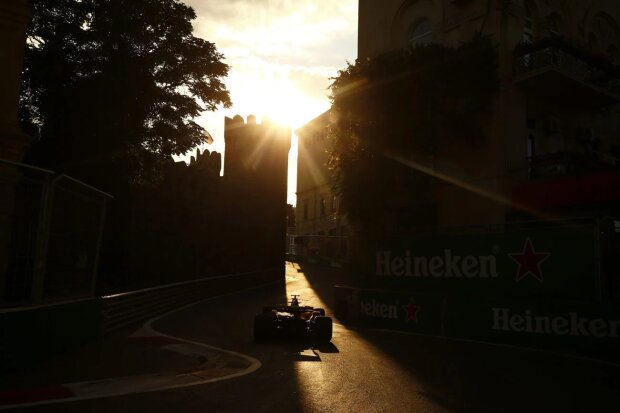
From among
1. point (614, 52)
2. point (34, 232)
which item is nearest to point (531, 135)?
point (614, 52)

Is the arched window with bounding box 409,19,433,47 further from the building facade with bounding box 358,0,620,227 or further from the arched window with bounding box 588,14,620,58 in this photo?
the arched window with bounding box 588,14,620,58

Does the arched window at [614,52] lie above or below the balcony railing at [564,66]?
above

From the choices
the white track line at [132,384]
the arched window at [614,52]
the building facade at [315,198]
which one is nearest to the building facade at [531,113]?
the arched window at [614,52]

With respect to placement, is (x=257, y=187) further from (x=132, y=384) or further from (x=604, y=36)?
(x=132, y=384)

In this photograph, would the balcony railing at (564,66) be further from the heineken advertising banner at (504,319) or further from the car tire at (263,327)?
the car tire at (263,327)

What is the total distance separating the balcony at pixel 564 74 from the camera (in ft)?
71.0

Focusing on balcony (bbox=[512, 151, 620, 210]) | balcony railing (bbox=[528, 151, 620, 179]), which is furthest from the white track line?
balcony railing (bbox=[528, 151, 620, 179])

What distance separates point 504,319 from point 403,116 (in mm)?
11812

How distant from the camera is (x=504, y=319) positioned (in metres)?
12.0

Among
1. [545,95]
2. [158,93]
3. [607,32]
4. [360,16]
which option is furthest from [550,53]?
[158,93]

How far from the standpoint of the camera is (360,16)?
99.0 feet

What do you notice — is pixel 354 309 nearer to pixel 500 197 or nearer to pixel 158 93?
pixel 500 197

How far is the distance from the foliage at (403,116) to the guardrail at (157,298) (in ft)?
23.2

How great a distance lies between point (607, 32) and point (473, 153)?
10.9 meters
